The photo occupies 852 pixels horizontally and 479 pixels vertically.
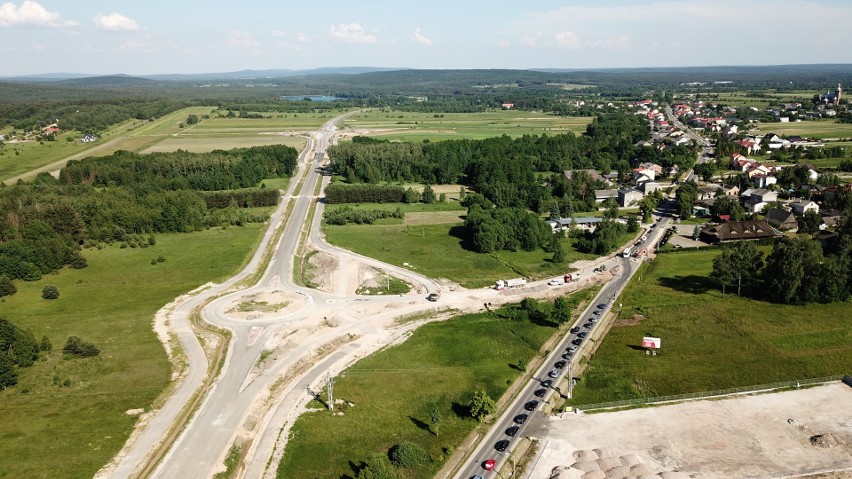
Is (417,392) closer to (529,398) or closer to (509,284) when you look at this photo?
(529,398)

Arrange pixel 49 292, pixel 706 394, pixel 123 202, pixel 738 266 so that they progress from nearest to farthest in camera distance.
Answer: pixel 706 394, pixel 738 266, pixel 49 292, pixel 123 202

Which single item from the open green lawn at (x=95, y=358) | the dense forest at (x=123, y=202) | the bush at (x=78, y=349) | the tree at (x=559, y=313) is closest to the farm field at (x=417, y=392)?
the tree at (x=559, y=313)

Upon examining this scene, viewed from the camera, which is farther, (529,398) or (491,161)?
(491,161)

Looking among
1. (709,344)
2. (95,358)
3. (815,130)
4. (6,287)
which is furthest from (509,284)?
(815,130)

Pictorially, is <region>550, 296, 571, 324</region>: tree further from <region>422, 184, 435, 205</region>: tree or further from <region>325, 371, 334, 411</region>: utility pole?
<region>422, 184, 435, 205</region>: tree

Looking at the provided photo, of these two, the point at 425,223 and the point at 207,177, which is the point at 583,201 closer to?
the point at 425,223

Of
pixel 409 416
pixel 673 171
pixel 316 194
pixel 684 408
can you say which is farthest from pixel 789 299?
pixel 316 194
